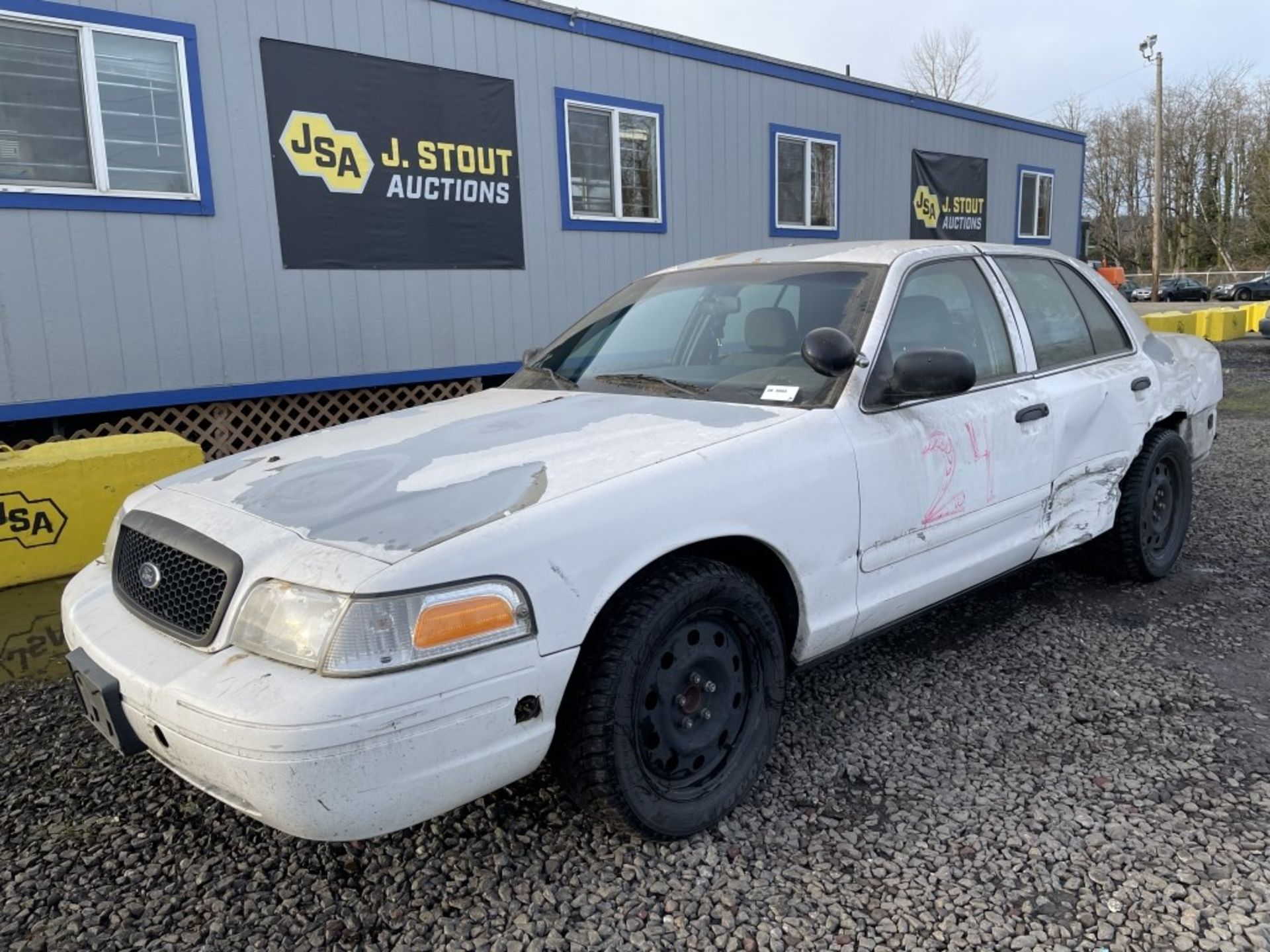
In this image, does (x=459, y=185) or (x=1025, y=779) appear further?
(x=459, y=185)

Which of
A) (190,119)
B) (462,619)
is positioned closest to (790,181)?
(190,119)

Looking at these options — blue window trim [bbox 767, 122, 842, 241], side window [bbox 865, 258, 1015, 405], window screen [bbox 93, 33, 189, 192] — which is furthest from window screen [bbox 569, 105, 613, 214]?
side window [bbox 865, 258, 1015, 405]

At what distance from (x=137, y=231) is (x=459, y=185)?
2.56 meters

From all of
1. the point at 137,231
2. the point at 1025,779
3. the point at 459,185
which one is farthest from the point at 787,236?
the point at 1025,779

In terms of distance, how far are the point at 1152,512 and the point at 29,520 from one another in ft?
17.9

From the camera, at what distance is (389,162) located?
7.36 m

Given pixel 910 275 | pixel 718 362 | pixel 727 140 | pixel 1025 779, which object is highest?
pixel 727 140

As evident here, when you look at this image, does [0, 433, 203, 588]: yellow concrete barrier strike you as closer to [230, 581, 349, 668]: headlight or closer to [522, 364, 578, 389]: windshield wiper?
[522, 364, 578, 389]: windshield wiper

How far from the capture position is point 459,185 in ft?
25.5

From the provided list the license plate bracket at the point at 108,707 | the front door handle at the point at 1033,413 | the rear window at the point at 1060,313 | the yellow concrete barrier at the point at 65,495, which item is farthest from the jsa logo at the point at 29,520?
the rear window at the point at 1060,313

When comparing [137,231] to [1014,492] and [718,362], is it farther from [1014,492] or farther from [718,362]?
[1014,492]

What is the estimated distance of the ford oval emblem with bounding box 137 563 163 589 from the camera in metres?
2.34

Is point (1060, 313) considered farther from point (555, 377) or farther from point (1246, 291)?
point (1246, 291)

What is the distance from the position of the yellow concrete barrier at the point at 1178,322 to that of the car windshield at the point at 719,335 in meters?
14.8
